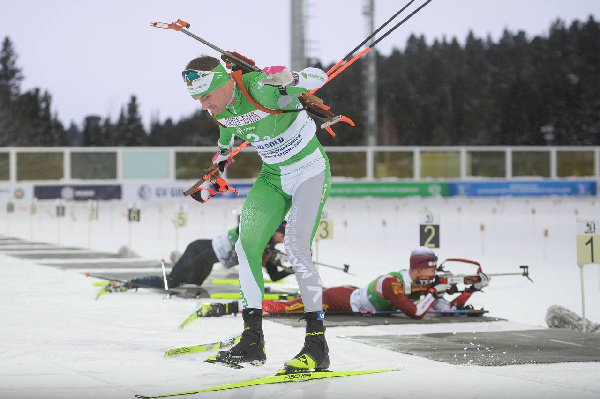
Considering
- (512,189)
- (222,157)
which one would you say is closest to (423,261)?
(222,157)

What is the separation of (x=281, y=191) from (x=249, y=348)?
1.04m

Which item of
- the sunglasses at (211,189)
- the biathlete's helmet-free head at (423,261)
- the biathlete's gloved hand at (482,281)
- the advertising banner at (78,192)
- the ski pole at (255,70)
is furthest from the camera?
the advertising banner at (78,192)

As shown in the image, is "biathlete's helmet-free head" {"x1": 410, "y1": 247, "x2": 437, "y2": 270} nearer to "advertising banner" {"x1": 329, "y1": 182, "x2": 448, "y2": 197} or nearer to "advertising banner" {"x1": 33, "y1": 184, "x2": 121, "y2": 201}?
"advertising banner" {"x1": 33, "y1": 184, "x2": 121, "y2": 201}

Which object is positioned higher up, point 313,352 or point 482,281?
point 482,281

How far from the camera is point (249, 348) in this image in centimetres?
600

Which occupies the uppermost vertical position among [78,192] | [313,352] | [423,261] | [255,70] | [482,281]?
[255,70]

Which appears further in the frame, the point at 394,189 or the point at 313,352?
the point at 394,189

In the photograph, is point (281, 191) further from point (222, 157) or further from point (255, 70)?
point (255, 70)

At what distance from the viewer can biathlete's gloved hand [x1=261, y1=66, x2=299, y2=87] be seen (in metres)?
5.65

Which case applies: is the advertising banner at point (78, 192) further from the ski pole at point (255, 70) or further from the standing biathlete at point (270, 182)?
the standing biathlete at point (270, 182)

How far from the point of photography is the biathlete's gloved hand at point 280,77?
565 centimetres

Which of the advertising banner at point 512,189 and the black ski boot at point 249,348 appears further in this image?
the advertising banner at point 512,189

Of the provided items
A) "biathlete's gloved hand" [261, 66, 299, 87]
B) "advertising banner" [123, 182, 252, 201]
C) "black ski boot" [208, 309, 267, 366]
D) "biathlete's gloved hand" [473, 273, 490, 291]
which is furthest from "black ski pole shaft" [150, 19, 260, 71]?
"advertising banner" [123, 182, 252, 201]

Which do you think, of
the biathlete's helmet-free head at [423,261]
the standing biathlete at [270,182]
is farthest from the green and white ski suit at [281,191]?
the biathlete's helmet-free head at [423,261]
